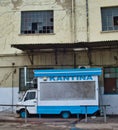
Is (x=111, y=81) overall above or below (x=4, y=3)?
below

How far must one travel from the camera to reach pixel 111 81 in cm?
2009

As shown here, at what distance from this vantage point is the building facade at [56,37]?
20.0 meters

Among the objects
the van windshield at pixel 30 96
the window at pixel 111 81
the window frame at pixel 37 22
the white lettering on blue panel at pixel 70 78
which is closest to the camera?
the white lettering on blue panel at pixel 70 78

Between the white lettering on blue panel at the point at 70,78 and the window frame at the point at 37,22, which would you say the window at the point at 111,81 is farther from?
the window frame at the point at 37,22

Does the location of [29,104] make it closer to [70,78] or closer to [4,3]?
[70,78]

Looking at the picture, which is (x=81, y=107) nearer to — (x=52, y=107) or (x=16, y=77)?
(x=52, y=107)

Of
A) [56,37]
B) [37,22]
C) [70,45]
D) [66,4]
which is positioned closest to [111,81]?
[70,45]

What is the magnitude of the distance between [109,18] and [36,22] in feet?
18.2

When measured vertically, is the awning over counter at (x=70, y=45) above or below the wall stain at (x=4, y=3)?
below

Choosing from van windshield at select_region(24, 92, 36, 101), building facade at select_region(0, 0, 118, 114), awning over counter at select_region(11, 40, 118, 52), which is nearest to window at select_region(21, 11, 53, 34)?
building facade at select_region(0, 0, 118, 114)

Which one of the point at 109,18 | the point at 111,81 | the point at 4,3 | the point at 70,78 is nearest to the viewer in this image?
the point at 70,78

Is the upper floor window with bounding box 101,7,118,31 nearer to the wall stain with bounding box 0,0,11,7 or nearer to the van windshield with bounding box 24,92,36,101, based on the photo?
the van windshield with bounding box 24,92,36,101

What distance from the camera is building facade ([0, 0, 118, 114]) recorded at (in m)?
20.0

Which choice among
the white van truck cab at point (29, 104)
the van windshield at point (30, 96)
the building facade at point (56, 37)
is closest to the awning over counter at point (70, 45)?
the building facade at point (56, 37)
